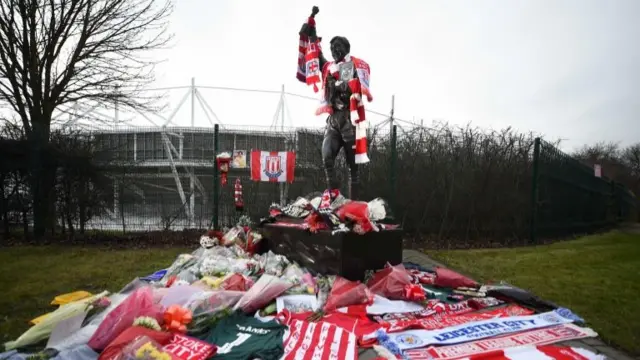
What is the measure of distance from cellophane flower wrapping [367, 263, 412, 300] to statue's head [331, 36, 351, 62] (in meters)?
2.92

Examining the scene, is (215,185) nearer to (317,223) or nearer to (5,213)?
(5,213)

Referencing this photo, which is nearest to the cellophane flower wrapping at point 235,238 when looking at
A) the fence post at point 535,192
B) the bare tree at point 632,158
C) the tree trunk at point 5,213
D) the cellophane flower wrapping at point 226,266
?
the cellophane flower wrapping at point 226,266

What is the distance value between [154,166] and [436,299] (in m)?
9.60

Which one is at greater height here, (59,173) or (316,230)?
(59,173)

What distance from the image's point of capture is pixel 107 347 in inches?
91.0

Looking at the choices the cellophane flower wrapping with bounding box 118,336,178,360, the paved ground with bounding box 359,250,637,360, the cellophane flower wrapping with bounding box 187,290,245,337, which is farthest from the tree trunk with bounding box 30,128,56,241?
the paved ground with bounding box 359,250,637,360

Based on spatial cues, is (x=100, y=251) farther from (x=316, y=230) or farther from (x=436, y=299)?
(x=436, y=299)

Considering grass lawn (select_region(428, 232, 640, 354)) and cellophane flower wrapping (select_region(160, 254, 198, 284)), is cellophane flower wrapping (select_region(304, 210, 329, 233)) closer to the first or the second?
cellophane flower wrapping (select_region(160, 254, 198, 284))

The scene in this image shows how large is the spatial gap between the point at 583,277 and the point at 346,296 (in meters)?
3.99

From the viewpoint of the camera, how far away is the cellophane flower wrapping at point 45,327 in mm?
2603

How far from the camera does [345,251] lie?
400 cm

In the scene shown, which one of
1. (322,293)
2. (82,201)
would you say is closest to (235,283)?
(322,293)

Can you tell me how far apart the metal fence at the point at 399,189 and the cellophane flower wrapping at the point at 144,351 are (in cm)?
662

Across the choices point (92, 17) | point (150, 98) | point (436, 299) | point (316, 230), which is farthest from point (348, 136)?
point (92, 17)
